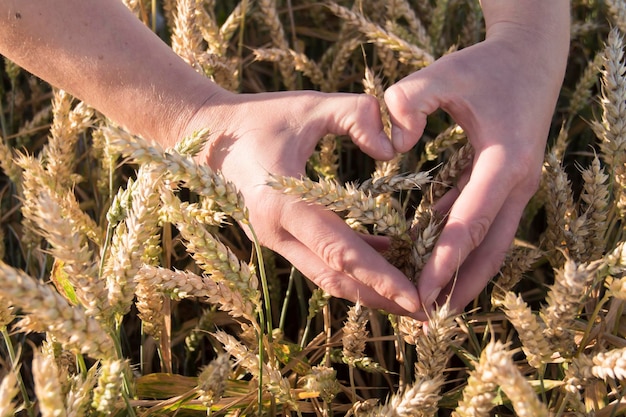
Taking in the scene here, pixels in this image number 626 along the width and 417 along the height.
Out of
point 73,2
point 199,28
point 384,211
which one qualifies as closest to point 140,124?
point 73,2

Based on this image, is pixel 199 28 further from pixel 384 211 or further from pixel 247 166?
pixel 384 211

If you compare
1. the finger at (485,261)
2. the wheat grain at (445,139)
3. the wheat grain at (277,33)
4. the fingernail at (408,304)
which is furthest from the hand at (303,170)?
the wheat grain at (277,33)

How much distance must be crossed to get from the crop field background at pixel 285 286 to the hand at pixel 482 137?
6 centimetres

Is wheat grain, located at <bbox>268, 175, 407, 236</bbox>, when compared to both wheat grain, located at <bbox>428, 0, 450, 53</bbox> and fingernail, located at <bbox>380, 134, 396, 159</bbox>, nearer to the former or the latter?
fingernail, located at <bbox>380, 134, 396, 159</bbox>

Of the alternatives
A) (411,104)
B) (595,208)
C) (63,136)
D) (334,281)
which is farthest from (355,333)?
(63,136)

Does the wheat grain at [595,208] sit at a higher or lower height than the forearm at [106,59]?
lower

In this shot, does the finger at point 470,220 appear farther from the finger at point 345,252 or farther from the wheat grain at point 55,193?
the wheat grain at point 55,193

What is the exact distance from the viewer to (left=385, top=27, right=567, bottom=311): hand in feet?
3.86

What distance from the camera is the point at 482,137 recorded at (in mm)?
1256

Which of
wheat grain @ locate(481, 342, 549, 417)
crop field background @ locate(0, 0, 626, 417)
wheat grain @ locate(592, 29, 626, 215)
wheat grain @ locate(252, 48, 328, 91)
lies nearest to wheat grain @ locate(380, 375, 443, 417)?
crop field background @ locate(0, 0, 626, 417)

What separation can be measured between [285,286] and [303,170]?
764mm

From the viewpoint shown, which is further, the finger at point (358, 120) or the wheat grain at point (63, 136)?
the wheat grain at point (63, 136)

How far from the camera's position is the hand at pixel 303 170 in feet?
3.74

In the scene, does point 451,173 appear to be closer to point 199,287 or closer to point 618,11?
point 199,287
